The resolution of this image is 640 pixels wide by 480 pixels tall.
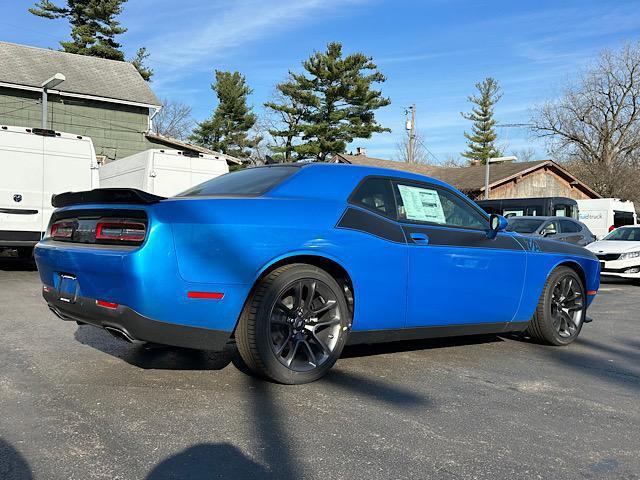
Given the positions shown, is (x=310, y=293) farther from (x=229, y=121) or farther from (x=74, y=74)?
(x=229, y=121)

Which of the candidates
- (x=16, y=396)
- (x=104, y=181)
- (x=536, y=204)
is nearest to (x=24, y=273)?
(x=104, y=181)

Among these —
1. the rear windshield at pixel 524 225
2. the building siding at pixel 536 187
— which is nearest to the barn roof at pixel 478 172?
the building siding at pixel 536 187

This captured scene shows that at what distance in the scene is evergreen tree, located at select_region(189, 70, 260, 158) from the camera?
140 ft

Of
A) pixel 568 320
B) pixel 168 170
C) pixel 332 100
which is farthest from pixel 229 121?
pixel 568 320

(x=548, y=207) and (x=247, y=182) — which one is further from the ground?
(x=548, y=207)

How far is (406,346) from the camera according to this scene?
5438 mm

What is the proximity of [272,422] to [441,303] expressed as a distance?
1913 millimetres

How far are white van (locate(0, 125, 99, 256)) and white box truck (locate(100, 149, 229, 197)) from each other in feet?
4.35

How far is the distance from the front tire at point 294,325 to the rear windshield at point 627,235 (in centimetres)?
1215

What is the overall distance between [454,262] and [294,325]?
152 cm

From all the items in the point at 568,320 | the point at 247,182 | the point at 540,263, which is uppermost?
the point at 247,182

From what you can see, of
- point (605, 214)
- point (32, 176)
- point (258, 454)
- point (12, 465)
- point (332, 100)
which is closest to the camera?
point (12, 465)

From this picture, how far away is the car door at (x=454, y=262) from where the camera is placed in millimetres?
4539

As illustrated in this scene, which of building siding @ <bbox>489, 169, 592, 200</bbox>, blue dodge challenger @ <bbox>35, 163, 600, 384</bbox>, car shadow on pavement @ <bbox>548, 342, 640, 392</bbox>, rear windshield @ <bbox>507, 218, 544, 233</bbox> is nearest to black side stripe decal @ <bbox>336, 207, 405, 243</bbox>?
blue dodge challenger @ <bbox>35, 163, 600, 384</bbox>
